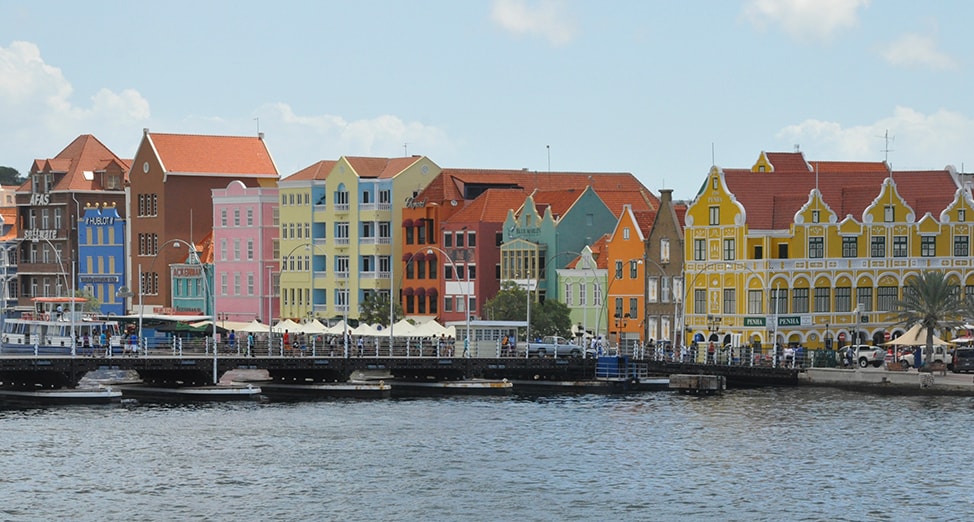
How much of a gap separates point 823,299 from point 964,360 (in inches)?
721

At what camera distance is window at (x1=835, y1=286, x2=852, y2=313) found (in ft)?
471

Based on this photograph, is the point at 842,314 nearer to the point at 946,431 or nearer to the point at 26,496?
the point at 946,431

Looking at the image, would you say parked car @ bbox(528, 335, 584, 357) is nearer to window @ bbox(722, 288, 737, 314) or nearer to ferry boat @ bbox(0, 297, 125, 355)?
window @ bbox(722, 288, 737, 314)

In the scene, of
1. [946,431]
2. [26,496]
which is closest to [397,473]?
[26,496]

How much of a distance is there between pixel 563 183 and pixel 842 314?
41.9 m

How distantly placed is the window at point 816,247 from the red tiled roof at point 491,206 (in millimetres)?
31633

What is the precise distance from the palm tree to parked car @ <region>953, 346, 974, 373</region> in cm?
168

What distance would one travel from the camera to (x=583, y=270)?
159 meters

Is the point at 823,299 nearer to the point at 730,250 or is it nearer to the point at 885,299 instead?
the point at 885,299

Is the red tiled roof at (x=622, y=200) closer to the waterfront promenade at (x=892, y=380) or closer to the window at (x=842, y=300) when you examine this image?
the window at (x=842, y=300)

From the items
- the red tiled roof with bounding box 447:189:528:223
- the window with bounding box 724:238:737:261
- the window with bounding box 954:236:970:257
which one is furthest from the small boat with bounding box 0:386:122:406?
the window with bounding box 954:236:970:257

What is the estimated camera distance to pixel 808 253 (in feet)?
469

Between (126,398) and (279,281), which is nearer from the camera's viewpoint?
(126,398)

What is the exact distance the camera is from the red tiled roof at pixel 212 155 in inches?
7466
